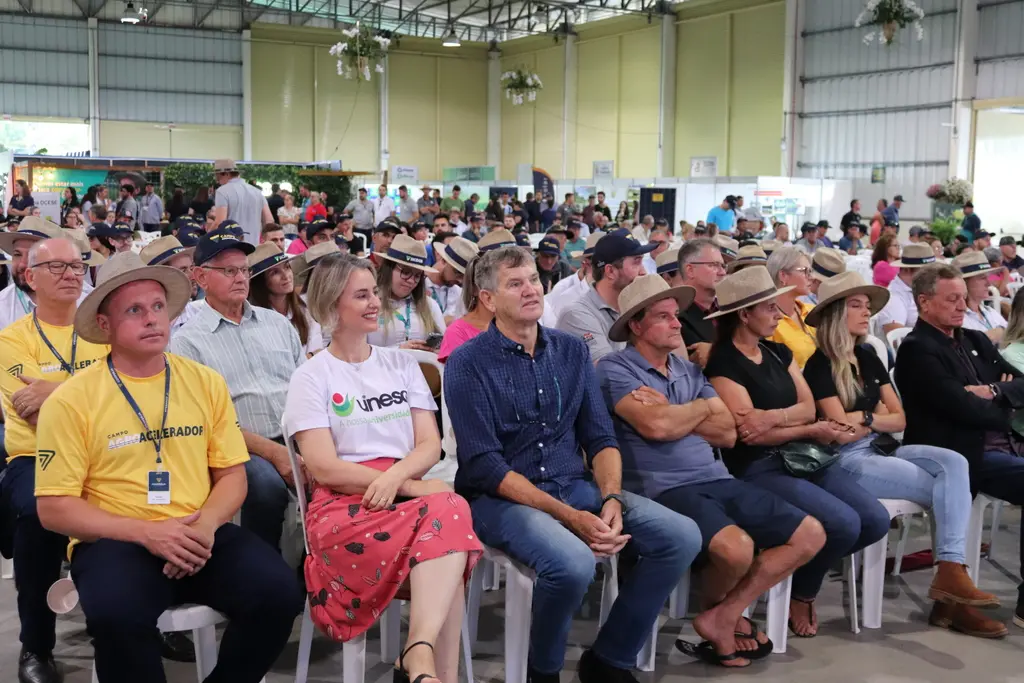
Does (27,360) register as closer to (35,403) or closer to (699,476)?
(35,403)

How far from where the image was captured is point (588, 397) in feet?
10.8

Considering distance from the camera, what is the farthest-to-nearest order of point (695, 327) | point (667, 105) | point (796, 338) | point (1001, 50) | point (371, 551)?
point (667, 105) < point (1001, 50) < point (796, 338) < point (695, 327) < point (371, 551)

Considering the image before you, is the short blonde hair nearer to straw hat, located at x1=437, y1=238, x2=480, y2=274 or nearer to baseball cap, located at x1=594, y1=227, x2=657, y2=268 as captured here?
baseball cap, located at x1=594, y1=227, x2=657, y2=268

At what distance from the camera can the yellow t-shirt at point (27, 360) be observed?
3.14 metres

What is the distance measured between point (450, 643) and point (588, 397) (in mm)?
948

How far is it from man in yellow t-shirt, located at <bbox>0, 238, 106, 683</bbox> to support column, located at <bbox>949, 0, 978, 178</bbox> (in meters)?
20.1

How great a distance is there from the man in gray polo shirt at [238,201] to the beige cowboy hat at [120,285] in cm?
554

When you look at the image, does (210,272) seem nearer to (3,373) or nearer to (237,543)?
(3,373)

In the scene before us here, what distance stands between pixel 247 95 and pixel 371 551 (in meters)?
27.6

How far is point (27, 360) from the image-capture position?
127 inches

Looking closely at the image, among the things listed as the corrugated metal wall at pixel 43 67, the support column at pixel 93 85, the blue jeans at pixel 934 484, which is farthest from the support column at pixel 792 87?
the blue jeans at pixel 934 484

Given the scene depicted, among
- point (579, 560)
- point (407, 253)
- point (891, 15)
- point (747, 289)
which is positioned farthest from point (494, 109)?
point (579, 560)

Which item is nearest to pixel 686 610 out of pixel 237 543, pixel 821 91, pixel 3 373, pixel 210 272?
pixel 237 543

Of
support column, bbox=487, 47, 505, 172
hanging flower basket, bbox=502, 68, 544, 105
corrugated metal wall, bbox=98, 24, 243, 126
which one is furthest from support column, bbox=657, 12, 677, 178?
corrugated metal wall, bbox=98, 24, 243, 126
